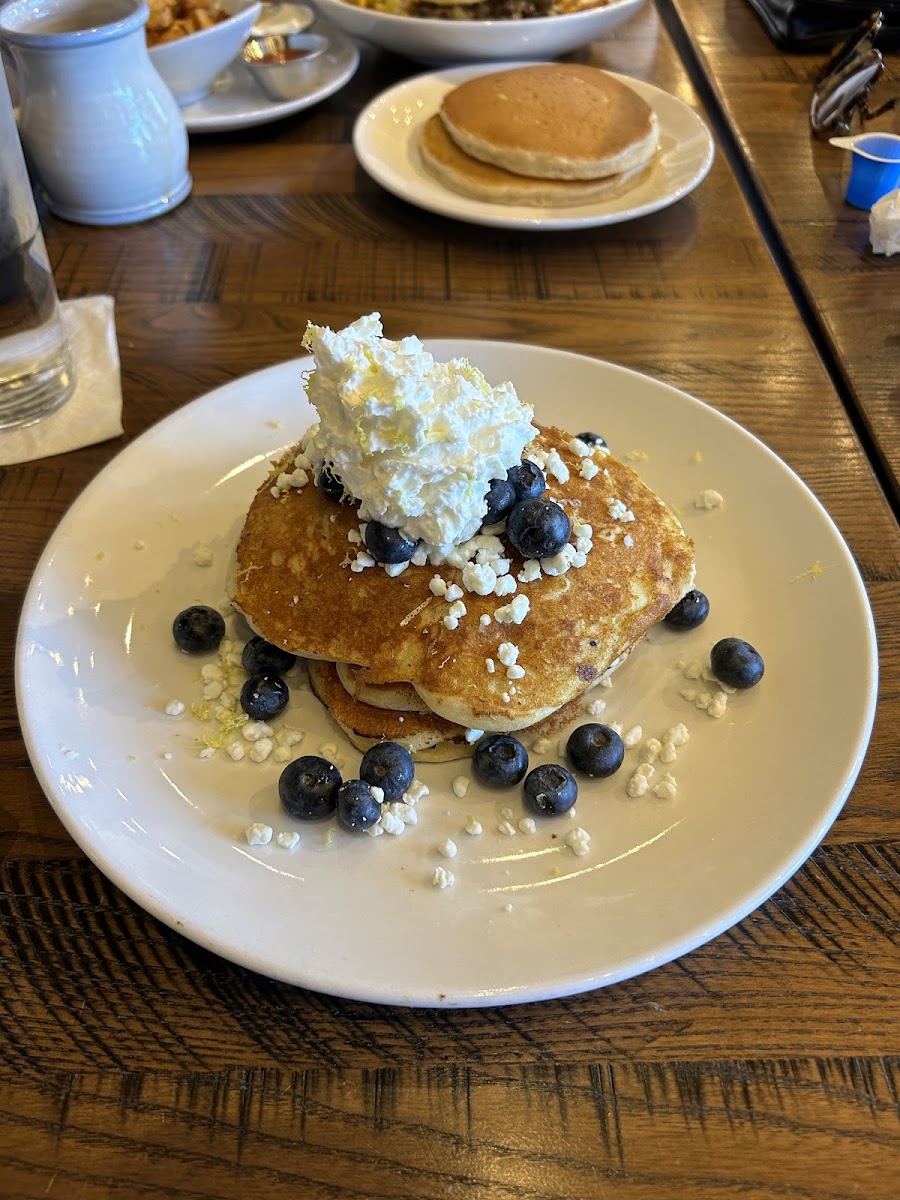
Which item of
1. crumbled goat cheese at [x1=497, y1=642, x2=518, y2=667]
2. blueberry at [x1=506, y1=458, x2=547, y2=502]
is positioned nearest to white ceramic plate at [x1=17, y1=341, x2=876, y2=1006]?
crumbled goat cheese at [x1=497, y1=642, x2=518, y2=667]

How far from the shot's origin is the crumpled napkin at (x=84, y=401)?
1.48 meters

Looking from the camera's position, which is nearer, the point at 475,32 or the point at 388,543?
the point at 388,543

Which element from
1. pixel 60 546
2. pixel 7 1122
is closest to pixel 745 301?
pixel 60 546

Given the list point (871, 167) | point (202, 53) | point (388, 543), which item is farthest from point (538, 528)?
point (202, 53)

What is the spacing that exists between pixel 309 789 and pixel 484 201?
144cm

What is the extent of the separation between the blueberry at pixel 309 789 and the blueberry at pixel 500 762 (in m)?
0.16

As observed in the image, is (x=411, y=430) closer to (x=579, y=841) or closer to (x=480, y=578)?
(x=480, y=578)

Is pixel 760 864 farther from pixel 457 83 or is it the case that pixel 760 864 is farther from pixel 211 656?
pixel 457 83

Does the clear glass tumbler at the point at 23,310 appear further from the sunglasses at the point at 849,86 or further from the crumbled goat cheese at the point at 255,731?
the sunglasses at the point at 849,86

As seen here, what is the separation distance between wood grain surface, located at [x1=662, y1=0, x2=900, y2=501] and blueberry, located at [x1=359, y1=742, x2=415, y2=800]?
0.90 meters

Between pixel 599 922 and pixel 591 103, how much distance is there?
1.82 m

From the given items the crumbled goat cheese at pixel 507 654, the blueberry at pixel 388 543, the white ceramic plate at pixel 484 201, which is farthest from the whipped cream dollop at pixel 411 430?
the white ceramic plate at pixel 484 201

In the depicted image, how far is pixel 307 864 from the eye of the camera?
3.11 feet

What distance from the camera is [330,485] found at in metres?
1.14
